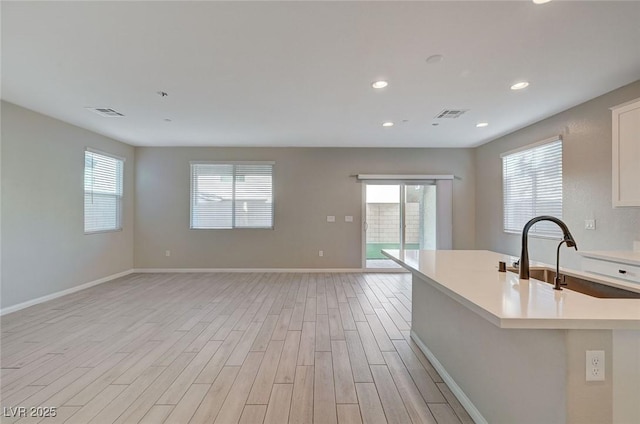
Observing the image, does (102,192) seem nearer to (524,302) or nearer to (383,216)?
(383,216)

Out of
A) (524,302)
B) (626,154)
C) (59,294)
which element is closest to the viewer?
(524,302)

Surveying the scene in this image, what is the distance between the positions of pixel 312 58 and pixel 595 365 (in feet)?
8.50

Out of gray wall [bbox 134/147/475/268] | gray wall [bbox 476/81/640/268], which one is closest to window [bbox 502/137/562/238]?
gray wall [bbox 476/81/640/268]

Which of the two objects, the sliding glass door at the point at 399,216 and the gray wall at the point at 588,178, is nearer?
the gray wall at the point at 588,178

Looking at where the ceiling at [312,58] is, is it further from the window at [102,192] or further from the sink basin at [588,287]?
the sink basin at [588,287]

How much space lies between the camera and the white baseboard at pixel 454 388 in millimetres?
1692

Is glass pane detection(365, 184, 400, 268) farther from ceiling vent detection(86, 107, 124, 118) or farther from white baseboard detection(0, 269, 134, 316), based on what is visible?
white baseboard detection(0, 269, 134, 316)

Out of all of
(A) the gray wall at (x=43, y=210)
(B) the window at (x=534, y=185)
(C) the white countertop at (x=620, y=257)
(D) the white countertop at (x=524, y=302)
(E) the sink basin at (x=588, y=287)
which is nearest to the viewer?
(D) the white countertop at (x=524, y=302)

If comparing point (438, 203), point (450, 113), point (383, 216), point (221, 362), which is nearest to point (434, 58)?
point (450, 113)

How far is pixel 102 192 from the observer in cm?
512

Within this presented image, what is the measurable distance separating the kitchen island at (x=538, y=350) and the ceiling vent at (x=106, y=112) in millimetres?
4314

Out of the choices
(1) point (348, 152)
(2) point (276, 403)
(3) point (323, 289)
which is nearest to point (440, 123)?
(1) point (348, 152)

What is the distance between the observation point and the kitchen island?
1.08 metres

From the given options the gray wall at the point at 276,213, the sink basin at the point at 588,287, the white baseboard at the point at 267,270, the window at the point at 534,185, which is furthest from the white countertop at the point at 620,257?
the gray wall at the point at 276,213
